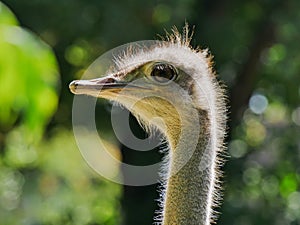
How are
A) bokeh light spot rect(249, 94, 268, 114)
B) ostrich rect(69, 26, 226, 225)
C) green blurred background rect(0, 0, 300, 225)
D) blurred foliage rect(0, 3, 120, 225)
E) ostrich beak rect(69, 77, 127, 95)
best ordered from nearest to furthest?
1. ostrich beak rect(69, 77, 127, 95)
2. ostrich rect(69, 26, 226, 225)
3. green blurred background rect(0, 0, 300, 225)
4. blurred foliage rect(0, 3, 120, 225)
5. bokeh light spot rect(249, 94, 268, 114)

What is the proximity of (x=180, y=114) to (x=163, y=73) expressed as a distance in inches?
5.1

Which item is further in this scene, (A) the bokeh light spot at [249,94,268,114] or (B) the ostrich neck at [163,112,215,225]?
(A) the bokeh light spot at [249,94,268,114]

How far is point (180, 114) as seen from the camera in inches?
113

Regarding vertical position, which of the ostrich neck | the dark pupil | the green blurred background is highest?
the green blurred background

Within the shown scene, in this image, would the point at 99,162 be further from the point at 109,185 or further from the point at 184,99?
the point at 184,99

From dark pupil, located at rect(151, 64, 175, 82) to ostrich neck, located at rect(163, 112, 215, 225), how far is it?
144mm

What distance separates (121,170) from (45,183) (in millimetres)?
677

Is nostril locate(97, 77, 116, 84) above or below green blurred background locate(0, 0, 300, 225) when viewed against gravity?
below

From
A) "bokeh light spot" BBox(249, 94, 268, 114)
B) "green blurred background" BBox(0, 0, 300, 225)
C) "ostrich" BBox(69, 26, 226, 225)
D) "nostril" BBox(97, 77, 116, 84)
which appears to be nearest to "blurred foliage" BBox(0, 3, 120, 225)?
"green blurred background" BBox(0, 0, 300, 225)

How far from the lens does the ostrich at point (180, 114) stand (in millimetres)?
2814

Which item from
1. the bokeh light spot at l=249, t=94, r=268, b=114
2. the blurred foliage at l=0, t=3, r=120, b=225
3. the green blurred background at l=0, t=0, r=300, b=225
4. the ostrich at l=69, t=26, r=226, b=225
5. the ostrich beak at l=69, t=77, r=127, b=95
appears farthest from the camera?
the bokeh light spot at l=249, t=94, r=268, b=114

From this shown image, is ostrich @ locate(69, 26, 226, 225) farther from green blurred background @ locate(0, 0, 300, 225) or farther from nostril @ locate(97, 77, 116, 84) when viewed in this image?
green blurred background @ locate(0, 0, 300, 225)

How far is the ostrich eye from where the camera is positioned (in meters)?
2.84

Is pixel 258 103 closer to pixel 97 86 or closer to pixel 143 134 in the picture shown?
pixel 143 134
